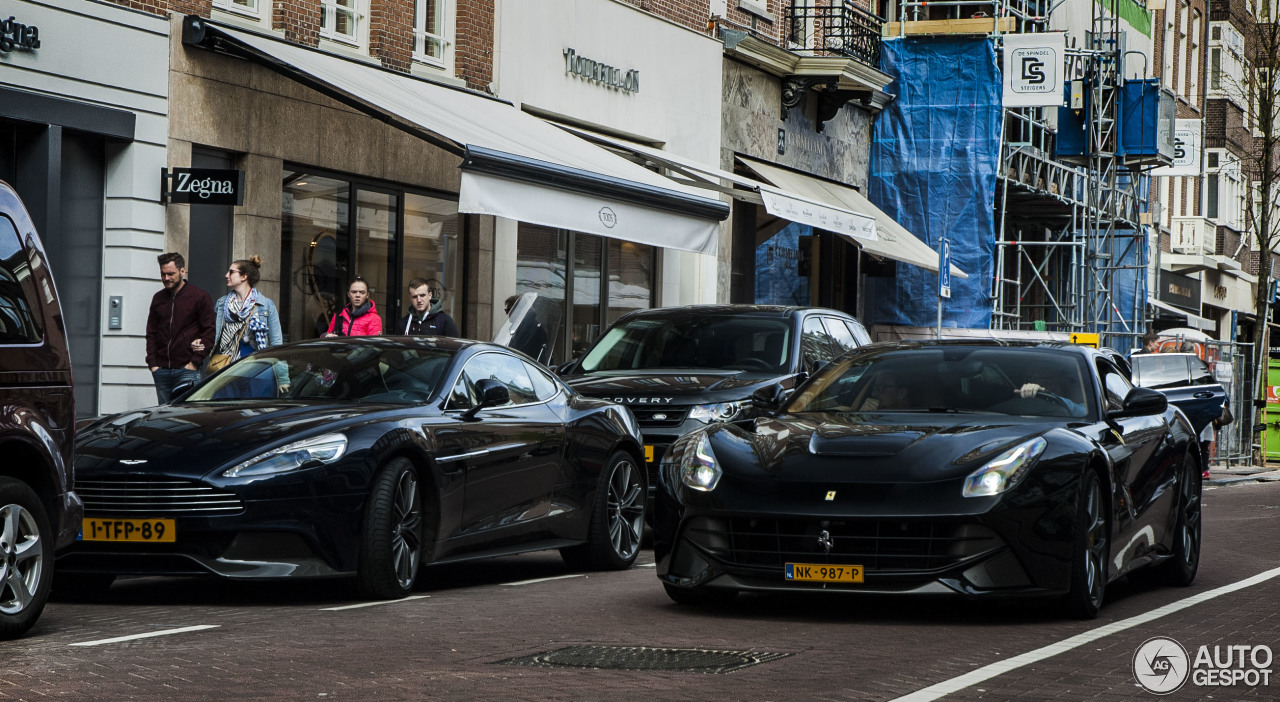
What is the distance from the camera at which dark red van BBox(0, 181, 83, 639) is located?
775 cm

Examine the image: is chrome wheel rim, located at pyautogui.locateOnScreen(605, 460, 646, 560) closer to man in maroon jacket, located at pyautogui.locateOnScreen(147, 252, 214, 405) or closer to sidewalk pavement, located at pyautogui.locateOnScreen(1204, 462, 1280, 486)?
man in maroon jacket, located at pyautogui.locateOnScreen(147, 252, 214, 405)

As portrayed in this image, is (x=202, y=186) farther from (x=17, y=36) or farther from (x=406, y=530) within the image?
(x=406, y=530)

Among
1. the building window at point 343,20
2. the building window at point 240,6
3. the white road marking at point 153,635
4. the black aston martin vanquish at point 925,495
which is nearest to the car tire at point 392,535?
the white road marking at point 153,635

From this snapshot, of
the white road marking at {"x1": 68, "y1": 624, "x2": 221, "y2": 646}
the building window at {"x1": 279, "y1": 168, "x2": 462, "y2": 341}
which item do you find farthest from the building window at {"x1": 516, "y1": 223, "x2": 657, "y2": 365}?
the white road marking at {"x1": 68, "y1": 624, "x2": 221, "y2": 646}

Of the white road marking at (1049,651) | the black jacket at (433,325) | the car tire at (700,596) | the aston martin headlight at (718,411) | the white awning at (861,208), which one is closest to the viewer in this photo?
the white road marking at (1049,651)

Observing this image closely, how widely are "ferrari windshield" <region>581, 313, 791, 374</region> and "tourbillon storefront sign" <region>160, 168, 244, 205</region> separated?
360cm

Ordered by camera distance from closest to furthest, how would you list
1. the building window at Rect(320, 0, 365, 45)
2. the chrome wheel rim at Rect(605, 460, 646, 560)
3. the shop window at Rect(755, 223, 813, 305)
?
the chrome wheel rim at Rect(605, 460, 646, 560) → the building window at Rect(320, 0, 365, 45) → the shop window at Rect(755, 223, 813, 305)

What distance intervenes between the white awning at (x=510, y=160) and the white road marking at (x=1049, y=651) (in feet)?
25.1

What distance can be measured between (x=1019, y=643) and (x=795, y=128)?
23185 millimetres

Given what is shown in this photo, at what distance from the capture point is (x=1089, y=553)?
28.9ft

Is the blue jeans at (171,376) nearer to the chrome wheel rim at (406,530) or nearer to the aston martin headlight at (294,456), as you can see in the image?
the chrome wheel rim at (406,530)

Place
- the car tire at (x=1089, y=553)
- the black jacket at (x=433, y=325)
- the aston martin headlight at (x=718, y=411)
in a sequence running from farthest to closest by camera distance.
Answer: the black jacket at (x=433, y=325), the aston martin headlight at (x=718, y=411), the car tire at (x=1089, y=553)

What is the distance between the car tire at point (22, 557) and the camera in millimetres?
7695
